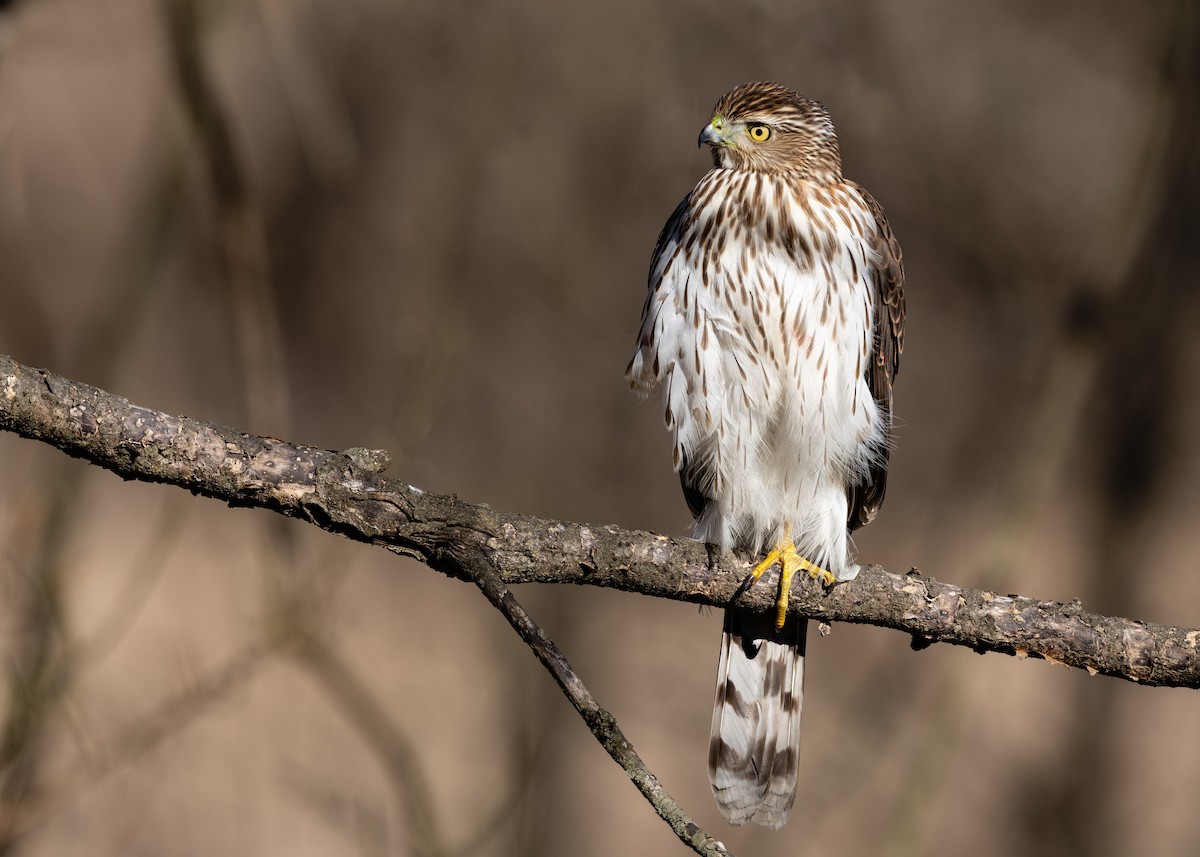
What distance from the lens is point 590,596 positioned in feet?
23.5

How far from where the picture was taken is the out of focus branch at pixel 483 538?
2.30 metres

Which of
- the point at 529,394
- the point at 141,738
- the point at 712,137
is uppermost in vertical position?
the point at 529,394

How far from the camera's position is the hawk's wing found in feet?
12.7

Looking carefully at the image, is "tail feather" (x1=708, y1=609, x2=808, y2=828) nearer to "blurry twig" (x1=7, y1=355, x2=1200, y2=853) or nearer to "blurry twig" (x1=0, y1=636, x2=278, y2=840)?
"blurry twig" (x1=7, y1=355, x2=1200, y2=853)

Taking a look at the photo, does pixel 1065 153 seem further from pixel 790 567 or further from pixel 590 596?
pixel 790 567

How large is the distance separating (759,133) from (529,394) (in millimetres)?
5333

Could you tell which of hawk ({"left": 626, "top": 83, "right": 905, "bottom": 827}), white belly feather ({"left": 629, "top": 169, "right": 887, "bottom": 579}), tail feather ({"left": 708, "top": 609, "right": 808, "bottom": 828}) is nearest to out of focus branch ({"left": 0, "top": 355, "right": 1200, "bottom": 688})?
hawk ({"left": 626, "top": 83, "right": 905, "bottom": 827})

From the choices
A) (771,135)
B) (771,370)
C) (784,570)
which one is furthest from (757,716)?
(771,135)

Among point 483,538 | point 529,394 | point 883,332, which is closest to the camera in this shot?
point 483,538

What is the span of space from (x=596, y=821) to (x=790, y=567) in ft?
15.1

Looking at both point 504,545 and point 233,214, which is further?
point 233,214

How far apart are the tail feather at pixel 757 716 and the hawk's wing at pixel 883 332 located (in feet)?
1.81

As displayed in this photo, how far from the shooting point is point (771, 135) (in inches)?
155

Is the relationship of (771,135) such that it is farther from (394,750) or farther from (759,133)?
(394,750)
